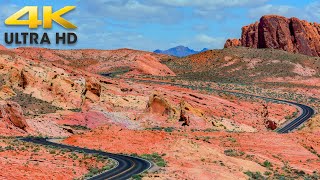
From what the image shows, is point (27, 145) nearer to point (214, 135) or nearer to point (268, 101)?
point (214, 135)

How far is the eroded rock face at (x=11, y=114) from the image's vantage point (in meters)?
67.2

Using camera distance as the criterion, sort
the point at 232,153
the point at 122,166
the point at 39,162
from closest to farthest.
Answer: the point at 39,162, the point at 122,166, the point at 232,153

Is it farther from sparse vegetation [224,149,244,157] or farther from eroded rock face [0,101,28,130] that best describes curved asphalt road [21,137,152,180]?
sparse vegetation [224,149,244,157]

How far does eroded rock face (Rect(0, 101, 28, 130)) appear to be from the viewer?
6719 cm

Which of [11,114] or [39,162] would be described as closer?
[39,162]

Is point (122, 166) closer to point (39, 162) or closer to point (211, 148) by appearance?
point (39, 162)

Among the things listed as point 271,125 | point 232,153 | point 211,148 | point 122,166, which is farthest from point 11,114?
point 271,125

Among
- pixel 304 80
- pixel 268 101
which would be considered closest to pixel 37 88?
pixel 268 101

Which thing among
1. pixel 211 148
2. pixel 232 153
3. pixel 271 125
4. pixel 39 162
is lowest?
pixel 271 125

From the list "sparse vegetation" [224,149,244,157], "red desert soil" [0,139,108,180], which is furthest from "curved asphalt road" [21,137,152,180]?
"sparse vegetation" [224,149,244,157]

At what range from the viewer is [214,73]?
185000mm

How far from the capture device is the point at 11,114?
222 ft

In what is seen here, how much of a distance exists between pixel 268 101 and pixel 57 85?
5598cm

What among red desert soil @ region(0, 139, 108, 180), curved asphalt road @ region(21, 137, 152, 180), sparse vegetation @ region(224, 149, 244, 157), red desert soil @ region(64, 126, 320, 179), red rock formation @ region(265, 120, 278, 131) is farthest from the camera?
red rock formation @ region(265, 120, 278, 131)
